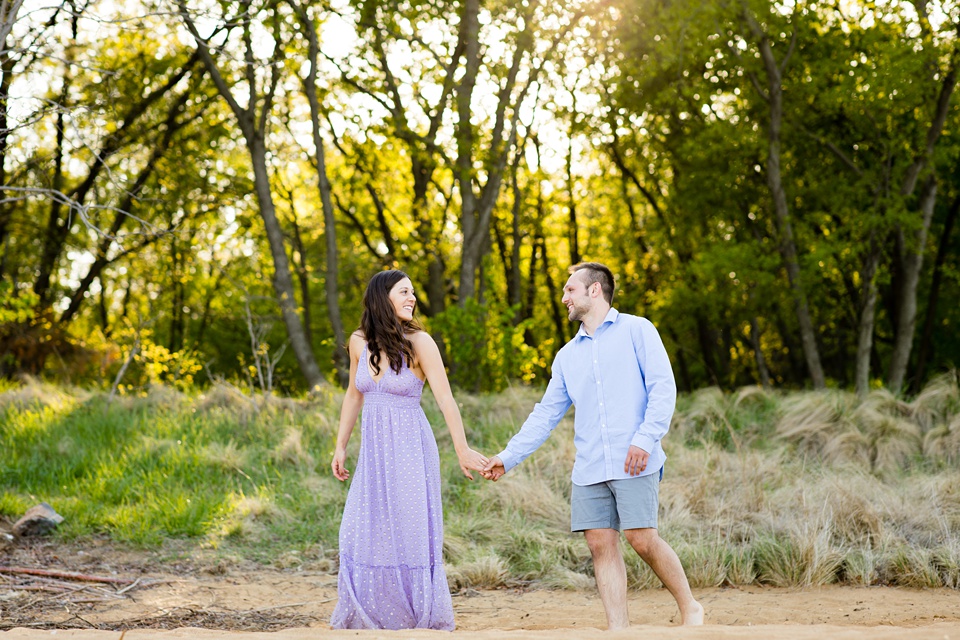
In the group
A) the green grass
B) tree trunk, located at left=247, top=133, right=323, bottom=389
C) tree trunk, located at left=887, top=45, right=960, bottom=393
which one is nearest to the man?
the green grass

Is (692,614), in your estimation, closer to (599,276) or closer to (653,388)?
(653,388)

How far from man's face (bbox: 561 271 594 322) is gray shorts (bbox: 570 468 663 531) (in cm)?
86

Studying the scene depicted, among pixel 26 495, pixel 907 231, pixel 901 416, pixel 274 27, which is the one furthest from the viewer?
pixel 907 231

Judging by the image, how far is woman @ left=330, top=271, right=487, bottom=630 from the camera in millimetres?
5082

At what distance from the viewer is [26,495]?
9000 millimetres

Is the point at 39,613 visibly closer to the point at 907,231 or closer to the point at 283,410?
the point at 283,410

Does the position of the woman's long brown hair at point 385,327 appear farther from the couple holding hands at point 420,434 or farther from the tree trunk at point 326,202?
the tree trunk at point 326,202

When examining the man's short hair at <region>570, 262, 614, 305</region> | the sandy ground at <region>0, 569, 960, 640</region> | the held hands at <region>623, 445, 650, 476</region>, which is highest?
the man's short hair at <region>570, 262, 614, 305</region>

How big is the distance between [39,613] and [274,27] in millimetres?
10234

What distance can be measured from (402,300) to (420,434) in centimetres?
74

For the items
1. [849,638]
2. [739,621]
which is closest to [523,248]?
[739,621]

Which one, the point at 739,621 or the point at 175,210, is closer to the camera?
the point at 739,621

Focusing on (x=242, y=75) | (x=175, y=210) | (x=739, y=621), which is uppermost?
(x=242, y=75)

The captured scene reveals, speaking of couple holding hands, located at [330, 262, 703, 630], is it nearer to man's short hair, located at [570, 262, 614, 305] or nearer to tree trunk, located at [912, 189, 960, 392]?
man's short hair, located at [570, 262, 614, 305]
